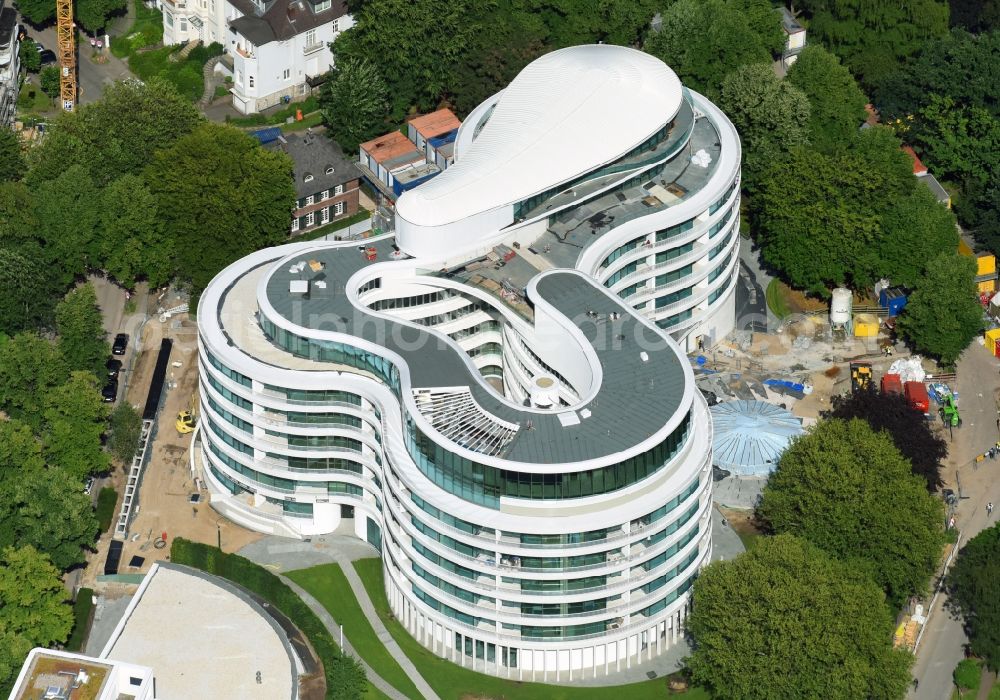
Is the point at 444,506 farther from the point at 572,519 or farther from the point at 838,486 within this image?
the point at 838,486

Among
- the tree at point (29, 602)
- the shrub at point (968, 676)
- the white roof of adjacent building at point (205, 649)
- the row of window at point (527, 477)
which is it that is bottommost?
the shrub at point (968, 676)

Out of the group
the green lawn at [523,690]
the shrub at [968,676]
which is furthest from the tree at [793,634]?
the shrub at [968,676]

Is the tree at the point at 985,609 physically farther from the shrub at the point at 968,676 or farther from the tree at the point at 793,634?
the tree at the point at 793,634

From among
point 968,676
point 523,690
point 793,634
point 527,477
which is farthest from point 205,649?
point 968,676

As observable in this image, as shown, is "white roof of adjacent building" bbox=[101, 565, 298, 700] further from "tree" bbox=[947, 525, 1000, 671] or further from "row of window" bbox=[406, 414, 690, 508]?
"tree" bbox=[947, 525, 1000, 671]

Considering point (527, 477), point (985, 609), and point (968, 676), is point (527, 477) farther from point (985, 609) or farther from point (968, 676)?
point (968, 676)
